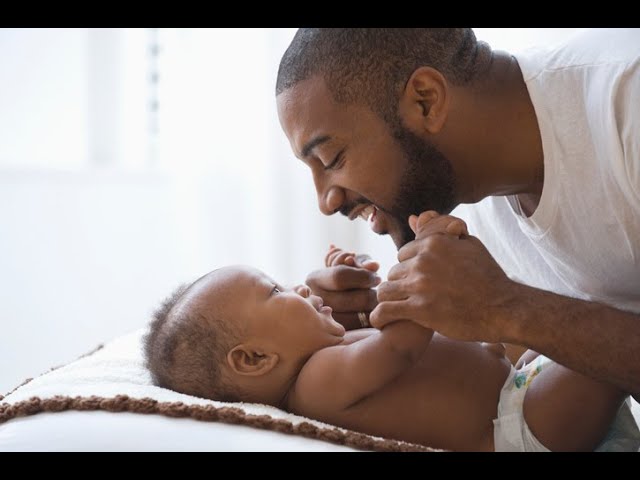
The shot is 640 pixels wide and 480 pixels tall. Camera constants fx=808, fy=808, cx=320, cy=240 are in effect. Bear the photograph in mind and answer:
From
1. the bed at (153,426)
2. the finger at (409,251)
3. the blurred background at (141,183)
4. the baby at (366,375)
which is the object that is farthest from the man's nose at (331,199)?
the blurred background at (141,183)

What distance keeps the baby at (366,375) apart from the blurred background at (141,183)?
5.66 feet

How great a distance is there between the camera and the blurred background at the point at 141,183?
10.4ft

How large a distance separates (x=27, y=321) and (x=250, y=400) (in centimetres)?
184

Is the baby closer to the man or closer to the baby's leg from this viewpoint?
the baby's leg

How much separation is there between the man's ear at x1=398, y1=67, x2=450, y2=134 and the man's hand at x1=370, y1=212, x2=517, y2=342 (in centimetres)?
35

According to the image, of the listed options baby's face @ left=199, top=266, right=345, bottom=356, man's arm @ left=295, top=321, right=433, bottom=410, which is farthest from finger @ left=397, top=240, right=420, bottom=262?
baby's face @ left=199, top=266, right=345, bottom=356

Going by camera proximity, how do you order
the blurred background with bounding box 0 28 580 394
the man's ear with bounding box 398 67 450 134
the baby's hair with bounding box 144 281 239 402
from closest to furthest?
the baby's hair with bounding box 144 281 239 402 < the man's ear with bounding box 398 67 450 134 < the blurred background with bounding box 0 28 580 394

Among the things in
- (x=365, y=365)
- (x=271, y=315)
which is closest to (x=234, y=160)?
(x=271, y=315)

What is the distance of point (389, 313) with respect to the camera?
133 centimetres

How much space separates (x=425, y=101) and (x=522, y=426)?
2.19 ft

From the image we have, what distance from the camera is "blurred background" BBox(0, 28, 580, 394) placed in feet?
10.4

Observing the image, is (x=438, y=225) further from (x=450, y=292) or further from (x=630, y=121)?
(x=630, y=121)

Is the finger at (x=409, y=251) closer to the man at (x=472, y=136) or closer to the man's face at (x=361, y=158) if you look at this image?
the man at (x=472, y=136)
